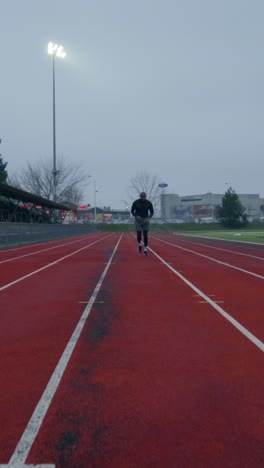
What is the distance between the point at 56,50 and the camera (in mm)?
38156

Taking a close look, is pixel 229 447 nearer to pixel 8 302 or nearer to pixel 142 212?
pixel 8 302

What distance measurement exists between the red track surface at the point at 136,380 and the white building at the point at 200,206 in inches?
4692

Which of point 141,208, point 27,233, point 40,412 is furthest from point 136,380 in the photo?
point 27,233

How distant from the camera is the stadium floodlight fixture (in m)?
37.5

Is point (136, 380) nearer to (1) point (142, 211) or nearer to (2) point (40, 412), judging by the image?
(2) point (40, 412)

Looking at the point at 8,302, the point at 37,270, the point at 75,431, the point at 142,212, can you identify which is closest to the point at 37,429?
the point at 75,431

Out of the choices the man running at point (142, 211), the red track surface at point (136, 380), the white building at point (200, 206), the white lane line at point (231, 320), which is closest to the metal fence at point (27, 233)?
the man running at point (142, 211)

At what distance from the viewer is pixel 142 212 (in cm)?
1317

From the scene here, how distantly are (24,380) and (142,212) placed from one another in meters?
10.0

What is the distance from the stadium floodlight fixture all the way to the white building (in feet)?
285

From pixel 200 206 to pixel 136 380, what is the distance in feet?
422

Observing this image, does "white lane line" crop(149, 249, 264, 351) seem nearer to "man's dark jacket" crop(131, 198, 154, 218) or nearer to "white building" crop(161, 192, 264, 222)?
"man's dark jacket" crop(131, 198, 154, 218)

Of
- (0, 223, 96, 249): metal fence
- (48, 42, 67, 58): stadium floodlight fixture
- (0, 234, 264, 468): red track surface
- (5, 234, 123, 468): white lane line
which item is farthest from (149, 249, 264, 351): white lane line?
(48, 42, 67, 58): stadium floodlight fixture

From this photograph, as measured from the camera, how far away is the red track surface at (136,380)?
2.40 metres
